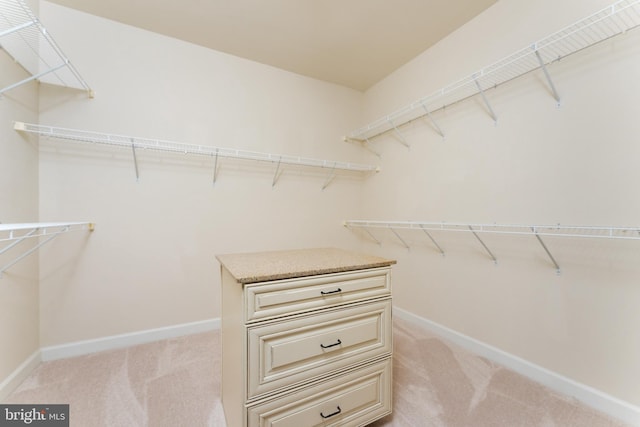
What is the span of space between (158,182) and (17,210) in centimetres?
82

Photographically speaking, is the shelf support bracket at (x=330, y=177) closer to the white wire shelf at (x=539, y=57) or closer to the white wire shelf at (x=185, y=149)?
the white wire shelf at (x=185, y=149)

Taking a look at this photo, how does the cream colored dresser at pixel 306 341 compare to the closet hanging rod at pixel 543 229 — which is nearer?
the cream colored dresser at pixel 306 341

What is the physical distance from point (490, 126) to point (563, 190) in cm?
65

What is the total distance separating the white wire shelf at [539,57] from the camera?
4.35 feet

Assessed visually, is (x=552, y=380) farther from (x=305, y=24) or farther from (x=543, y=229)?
(x=305, y=24)

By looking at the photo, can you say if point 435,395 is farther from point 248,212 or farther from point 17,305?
point 17,305

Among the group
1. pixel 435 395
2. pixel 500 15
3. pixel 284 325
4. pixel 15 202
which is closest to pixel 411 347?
pixel 435 395

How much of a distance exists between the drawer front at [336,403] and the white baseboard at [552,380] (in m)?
1.05

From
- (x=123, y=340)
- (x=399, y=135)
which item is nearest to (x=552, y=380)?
(x=399, y=135)

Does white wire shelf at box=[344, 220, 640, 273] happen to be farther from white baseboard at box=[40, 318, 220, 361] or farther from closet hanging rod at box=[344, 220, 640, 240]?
white baseboard at box=[40, 318, 220, 361]

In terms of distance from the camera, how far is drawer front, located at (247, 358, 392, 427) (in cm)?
105

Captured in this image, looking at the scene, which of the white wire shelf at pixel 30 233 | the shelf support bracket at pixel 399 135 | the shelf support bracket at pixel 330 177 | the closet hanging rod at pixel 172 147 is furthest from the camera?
the shelf support bracket at pixel 330 177

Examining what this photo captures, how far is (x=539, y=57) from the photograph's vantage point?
1493mm

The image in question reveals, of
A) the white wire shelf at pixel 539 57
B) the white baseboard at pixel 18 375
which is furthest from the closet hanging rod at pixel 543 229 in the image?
the white baseboard at pixel 18 375
